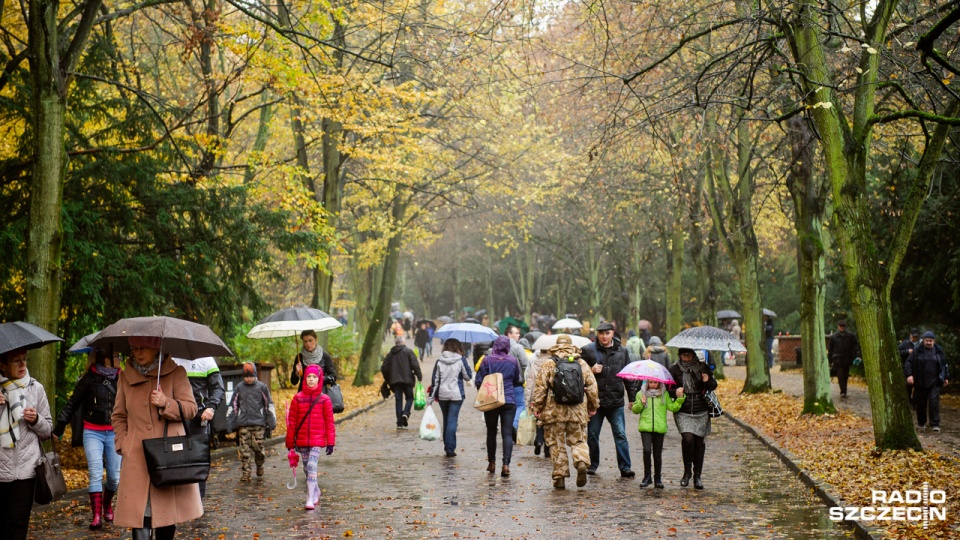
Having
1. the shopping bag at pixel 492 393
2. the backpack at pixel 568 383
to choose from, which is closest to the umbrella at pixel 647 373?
the backpack at pixel 568 383

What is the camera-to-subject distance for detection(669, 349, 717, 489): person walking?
11312mm

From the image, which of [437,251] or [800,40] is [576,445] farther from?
[437,251]

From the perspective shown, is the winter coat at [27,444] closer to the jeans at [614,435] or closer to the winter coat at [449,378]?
the jeans at [614,435]

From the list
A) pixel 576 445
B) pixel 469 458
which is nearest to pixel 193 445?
pixel 576 445

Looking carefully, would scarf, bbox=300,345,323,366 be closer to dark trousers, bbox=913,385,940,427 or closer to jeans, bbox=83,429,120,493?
jeans, bbox=83,429,120,493

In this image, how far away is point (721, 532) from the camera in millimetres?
8875

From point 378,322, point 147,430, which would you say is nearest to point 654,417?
point 147,430

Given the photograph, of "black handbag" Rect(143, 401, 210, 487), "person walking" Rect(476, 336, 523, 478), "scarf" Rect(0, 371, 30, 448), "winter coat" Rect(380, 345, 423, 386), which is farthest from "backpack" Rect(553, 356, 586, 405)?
"winter coat" Rect(380, 345, 423, 386)

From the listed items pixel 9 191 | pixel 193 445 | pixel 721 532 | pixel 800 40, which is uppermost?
pixel 800 40

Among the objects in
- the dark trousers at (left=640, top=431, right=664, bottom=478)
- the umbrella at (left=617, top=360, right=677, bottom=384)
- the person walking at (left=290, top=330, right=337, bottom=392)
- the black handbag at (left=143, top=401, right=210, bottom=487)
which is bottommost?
the dark trousers at (left=640, top=431, right=664, bottom=478)

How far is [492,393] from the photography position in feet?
42.2

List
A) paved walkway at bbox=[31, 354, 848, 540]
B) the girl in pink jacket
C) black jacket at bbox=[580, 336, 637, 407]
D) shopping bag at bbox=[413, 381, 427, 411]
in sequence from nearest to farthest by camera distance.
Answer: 1. paved walkway at bbox=[31, 354, 848, 540]
2. the girl in pink jacket
3. black jacket at bbox=[580, 336, 637, 407]
4. shopping bag at bbox=[413, 381, 427, 411]

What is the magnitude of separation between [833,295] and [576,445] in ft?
76.5

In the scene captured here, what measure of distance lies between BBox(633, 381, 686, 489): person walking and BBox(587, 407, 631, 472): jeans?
0.67 meters
